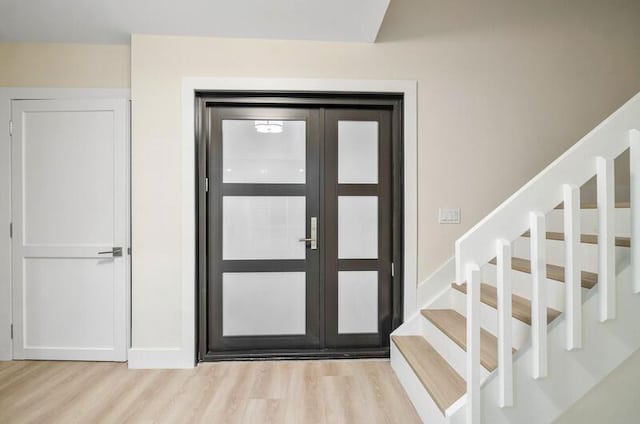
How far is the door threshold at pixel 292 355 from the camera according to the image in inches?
99.8

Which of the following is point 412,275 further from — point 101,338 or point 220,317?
point 101,338

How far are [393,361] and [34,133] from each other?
10.5 ft

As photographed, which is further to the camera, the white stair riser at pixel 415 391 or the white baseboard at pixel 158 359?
the white baseboard at pixel 158 359

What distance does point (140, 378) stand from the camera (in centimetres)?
Result: 228

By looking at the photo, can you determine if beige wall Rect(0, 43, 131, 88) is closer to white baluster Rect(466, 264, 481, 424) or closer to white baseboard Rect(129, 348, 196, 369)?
white baseboard Rect(129, 348, 196, 369)

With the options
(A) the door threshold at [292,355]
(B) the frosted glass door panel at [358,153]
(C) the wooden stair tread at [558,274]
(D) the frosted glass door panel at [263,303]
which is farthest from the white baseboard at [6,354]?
(C) the wooden stair tread at [558,274]

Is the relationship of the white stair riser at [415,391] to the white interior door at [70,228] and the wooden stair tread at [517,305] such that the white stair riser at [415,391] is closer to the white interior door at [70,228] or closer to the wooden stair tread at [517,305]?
the wooden stair tread at [517,305]

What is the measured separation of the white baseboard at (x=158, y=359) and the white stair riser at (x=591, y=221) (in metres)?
2.73

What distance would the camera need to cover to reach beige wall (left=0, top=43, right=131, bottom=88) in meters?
2.60

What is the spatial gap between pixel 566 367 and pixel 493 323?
1.30 ft

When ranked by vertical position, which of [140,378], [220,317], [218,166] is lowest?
[140,378]

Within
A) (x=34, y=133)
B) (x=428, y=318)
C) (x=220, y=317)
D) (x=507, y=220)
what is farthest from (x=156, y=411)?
(x=34, y=133)

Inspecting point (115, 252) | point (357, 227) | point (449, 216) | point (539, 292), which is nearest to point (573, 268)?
point (539, 292)

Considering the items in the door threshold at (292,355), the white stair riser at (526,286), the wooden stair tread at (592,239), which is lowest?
the door threshold at (292,355)
